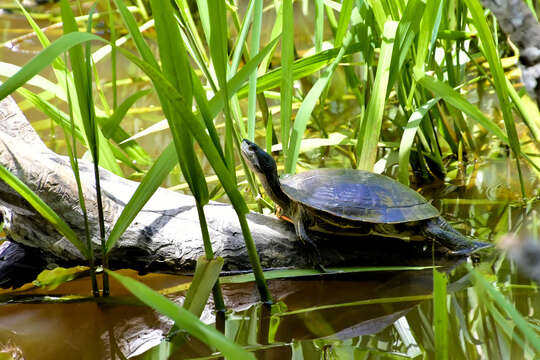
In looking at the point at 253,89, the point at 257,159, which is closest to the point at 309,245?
the point at 257,159

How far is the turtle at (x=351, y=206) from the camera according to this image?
1.52 metres

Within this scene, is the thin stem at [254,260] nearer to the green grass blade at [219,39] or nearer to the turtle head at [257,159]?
the green grass blade at [219,39]

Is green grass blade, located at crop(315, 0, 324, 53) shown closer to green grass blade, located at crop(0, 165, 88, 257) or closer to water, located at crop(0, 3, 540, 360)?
water, located at crop(0, 3, 540, 360)

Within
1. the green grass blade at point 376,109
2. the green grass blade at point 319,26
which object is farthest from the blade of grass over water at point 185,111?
the green grass blade at point 319,26

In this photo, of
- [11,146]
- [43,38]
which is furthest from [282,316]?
[43,38]

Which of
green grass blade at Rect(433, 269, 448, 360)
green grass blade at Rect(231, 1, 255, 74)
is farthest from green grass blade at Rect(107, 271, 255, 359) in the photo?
green grass blade at Rect(231, 1, 255, 74)

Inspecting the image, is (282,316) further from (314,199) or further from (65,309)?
(65,309)

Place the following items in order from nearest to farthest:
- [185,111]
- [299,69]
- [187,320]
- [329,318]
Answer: [187,320]
[185,111]
[329,318]
[299,69]

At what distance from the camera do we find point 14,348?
4.26 feet

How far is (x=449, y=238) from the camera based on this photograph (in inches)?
62.4

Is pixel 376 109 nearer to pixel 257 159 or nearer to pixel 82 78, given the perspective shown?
pixel 257 159

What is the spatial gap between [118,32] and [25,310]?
300cm

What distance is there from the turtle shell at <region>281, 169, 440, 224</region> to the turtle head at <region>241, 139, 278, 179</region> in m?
0.07

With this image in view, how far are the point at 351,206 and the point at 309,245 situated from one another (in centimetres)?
15
